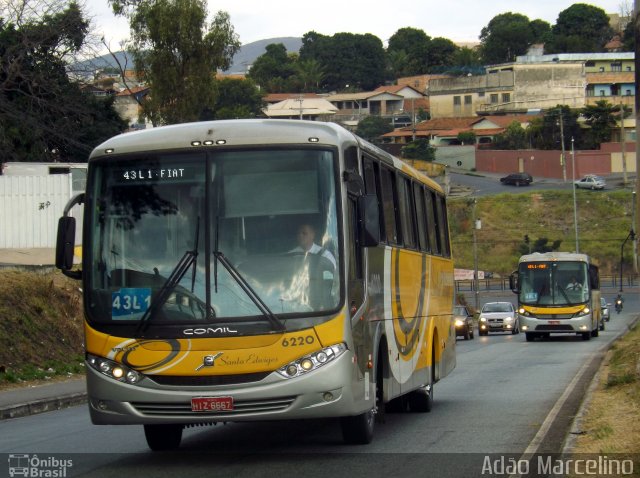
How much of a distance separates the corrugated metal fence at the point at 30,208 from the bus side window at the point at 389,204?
14637mm

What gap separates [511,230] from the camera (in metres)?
82.9

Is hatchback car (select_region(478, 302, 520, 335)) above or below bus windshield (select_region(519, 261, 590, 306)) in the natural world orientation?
below

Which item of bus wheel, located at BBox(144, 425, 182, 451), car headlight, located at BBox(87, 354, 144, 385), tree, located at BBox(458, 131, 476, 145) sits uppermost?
tree, located at BBox(458, 131, 476, 145)

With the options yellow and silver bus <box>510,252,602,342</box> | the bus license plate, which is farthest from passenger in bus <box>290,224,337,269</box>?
yellow and silver bus <box>510,252,602,342</box>

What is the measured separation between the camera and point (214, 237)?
10.2 m

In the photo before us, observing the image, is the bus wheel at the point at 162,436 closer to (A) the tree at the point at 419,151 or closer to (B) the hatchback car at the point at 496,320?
(B) the hatchback car at the point at 496,320

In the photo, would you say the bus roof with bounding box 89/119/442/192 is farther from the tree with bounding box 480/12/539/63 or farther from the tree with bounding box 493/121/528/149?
the tree with bounding box 480/12/539/63

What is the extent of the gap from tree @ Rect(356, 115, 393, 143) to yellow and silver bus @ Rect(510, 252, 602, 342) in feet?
275

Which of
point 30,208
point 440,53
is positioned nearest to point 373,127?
point 440,53

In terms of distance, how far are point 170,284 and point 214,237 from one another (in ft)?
1.88

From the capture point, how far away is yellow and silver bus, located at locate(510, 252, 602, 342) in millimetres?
40781

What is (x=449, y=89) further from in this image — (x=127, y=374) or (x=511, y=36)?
(x=127, y=374)

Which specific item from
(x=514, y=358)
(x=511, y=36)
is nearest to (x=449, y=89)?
→ (x=511, y=36)

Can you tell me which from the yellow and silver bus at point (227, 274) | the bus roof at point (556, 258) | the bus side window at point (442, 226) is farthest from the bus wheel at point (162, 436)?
the bus roof at point (556, 258)
